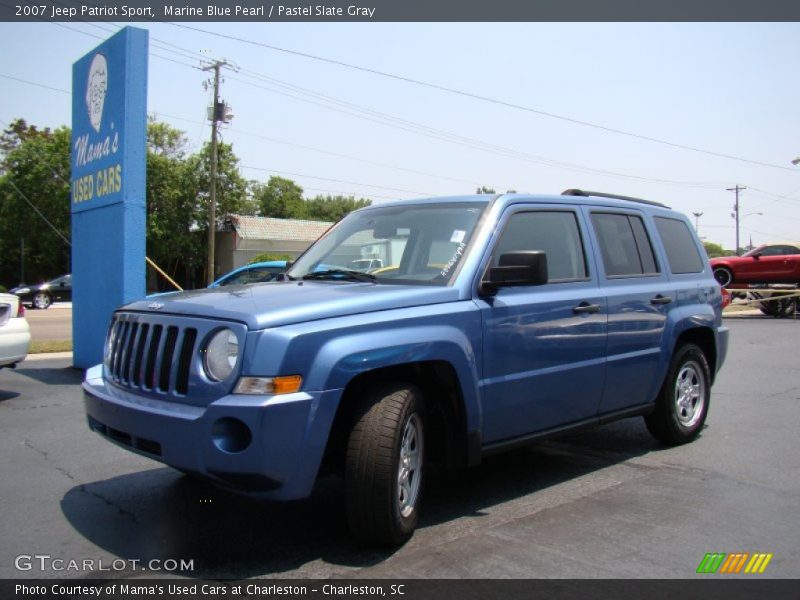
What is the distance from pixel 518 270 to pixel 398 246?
3.17 feet

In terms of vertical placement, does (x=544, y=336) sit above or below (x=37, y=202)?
below

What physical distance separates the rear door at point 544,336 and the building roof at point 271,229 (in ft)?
141

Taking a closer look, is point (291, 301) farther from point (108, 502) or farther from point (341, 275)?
point (108, 502)

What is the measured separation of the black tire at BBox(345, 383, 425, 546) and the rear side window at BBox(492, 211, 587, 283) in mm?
1345

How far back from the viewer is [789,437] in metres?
6.37

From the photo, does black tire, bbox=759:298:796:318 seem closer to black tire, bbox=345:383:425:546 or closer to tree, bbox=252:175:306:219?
black tire, bbox=345:383:425:546

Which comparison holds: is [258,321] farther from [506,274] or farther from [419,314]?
[506,274]

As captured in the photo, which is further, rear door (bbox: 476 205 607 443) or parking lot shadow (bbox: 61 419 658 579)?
rear door (bbox: 476 205 607 443)

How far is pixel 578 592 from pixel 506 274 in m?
1.73

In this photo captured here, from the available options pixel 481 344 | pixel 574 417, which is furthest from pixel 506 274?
pixel 574 417

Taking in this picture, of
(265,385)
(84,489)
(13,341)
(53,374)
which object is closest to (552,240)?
(265,385)

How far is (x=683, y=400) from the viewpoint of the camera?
6.12 meters

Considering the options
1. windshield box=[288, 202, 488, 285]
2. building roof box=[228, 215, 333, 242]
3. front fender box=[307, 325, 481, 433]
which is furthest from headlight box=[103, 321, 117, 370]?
building roof box=[228, 215, 333, 242]

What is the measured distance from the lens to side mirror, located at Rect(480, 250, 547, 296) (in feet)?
13.4
